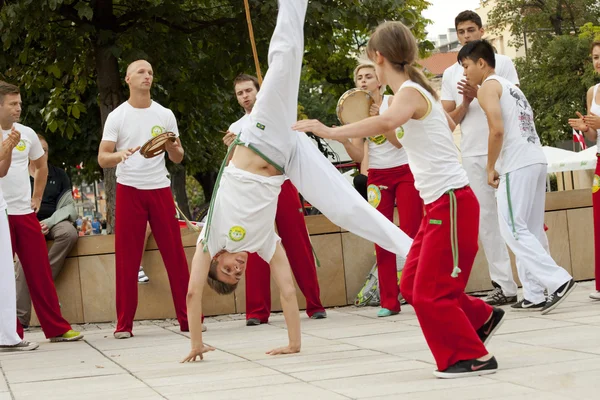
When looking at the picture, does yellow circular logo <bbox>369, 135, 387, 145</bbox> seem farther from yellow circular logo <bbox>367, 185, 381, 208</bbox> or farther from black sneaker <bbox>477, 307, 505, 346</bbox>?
black sneaker <bbox>477, 307, 505, 346</bbox>

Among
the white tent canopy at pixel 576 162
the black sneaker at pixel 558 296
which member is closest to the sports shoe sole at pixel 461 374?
the black sneaker at pixel 558 296

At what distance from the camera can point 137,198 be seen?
31.4 ft

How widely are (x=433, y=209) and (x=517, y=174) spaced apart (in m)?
3.18

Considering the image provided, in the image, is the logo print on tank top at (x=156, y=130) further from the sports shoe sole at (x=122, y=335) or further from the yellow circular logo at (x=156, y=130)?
the sports shoe sole at (x=122, y=335)

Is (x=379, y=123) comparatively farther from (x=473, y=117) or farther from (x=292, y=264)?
(x=292, y=264)

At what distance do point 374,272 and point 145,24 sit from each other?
563 centimetres

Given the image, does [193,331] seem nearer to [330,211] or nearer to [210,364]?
[210,364]

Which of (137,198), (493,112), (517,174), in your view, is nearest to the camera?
(493,112)

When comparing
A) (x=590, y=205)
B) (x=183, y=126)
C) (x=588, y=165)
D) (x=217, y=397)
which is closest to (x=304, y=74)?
(x=183, y=126)

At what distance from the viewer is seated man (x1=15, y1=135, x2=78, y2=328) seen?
433 inches

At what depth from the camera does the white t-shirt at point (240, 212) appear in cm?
701

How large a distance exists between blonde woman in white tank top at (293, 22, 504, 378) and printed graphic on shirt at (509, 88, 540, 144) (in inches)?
121

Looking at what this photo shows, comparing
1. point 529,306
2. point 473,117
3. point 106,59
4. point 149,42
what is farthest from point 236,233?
point 149,42

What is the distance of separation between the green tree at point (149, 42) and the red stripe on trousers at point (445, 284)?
7651mm
